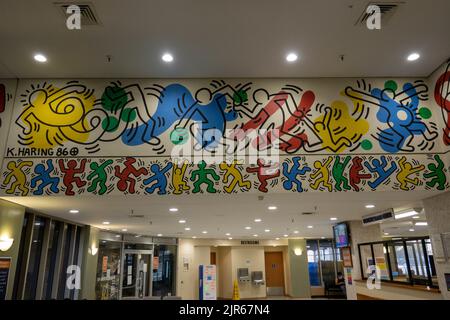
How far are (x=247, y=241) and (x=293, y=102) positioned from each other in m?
11.8

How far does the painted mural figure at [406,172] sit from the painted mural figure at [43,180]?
5.64m

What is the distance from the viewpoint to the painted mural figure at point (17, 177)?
16.4 ft

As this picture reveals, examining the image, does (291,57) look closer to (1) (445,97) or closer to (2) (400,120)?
(2) (400,120)

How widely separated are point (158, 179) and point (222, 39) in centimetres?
243

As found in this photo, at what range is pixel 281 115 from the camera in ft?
18.4

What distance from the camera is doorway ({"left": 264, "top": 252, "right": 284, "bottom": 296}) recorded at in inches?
664

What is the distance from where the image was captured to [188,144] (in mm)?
5375

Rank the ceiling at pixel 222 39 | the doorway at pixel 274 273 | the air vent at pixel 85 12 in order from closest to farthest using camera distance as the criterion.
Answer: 1. the air vent at pixel 85 12
2. the ceiling at pixel 222 39
3. the doorway at pixel 274 273

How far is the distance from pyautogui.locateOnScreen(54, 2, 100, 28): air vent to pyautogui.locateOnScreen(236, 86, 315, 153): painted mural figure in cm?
264

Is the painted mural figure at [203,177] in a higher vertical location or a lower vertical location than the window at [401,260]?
higher

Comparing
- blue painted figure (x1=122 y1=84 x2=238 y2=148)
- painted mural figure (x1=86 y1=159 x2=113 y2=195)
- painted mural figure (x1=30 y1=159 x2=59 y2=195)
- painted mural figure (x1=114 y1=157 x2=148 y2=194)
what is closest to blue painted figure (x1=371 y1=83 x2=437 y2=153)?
blue painted figure (x1=122 y1=84 x2=238 y2=148)

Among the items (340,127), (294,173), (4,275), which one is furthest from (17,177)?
(340,127)

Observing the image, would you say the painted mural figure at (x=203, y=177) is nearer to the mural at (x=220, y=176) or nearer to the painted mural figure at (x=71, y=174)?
the mural at (x=220, y=176)

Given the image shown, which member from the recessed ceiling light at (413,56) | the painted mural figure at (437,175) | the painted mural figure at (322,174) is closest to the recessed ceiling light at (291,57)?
the painted mural figure at (322,174)
